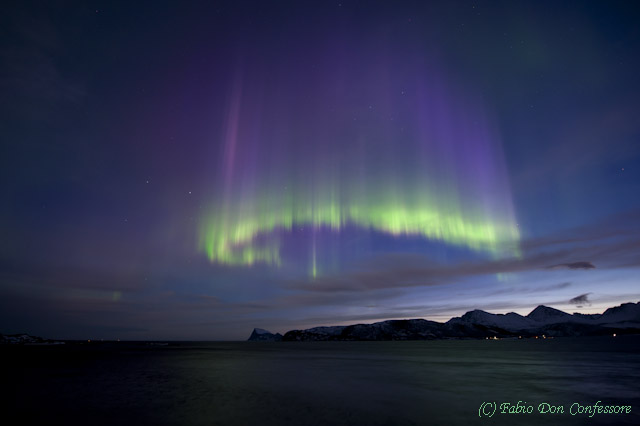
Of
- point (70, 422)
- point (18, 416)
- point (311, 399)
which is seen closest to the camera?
point (70, 422)

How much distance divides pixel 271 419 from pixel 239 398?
10.0m

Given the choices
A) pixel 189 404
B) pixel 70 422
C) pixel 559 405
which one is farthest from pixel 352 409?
pixel 70 422

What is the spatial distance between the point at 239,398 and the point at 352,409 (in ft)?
40.2

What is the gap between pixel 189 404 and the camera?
98.0ft

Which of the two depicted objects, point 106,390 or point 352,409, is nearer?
point 352,409

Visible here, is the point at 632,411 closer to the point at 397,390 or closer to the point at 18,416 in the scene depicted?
the point at 397,390

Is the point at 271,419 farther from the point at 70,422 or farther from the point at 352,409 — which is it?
the point at 70,422

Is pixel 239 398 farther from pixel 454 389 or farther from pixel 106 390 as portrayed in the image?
pixel 454 389

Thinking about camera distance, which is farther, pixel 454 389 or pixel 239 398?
pixel 454 389

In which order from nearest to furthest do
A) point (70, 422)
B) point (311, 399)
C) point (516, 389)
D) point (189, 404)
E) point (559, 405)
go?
point (70, 422) → point (559, 405) → point (189, 404) → point (311, 399) → point (516, 389)

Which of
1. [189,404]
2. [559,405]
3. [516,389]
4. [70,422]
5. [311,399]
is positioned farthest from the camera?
[516,389]

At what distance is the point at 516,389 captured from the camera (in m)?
37.1

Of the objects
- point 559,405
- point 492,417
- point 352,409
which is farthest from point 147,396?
point 559,405

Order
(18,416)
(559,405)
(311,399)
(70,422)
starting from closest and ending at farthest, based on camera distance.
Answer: (70,422)
(18,416)
(559,405)
(311,399)
